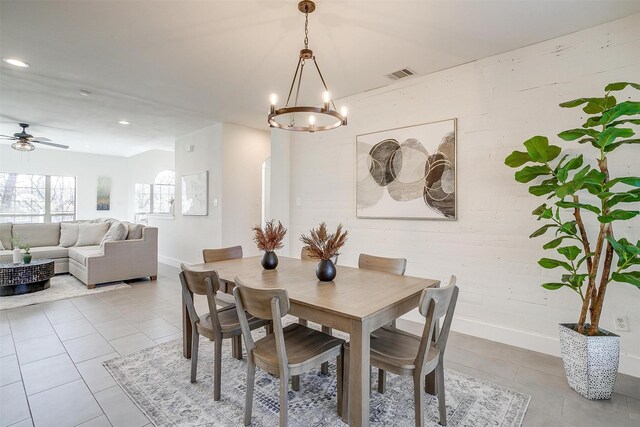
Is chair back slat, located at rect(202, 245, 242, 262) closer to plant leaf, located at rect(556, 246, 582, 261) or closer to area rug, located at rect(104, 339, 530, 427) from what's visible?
area rug, located at rect(104, 339, 530, 427)

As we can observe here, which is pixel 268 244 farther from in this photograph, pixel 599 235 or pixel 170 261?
pixel 170 261

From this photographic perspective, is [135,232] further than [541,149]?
Yes

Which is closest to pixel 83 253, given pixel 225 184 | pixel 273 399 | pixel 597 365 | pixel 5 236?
pixel 5 236

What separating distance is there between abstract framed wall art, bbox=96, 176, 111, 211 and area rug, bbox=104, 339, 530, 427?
7869 mm

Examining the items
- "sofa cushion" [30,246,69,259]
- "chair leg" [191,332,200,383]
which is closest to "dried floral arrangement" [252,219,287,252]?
"chair leg" [191,332,200,383]

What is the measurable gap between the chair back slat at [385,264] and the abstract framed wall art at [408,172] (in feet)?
3.40

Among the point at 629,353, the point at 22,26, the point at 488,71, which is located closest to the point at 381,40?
the point at 488,71

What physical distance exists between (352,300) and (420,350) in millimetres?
414

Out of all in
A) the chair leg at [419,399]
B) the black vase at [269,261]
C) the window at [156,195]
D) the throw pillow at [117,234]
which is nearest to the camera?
the chair leg at [419,399]

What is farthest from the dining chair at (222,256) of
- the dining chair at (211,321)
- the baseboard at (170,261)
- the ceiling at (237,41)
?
the baseboard at (170,261)

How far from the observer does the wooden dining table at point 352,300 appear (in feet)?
4.77

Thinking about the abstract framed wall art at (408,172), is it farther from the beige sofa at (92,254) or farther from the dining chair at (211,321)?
the beige sofa at (92,254)

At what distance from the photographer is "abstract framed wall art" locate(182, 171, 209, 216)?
558cm

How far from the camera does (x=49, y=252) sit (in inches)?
207
